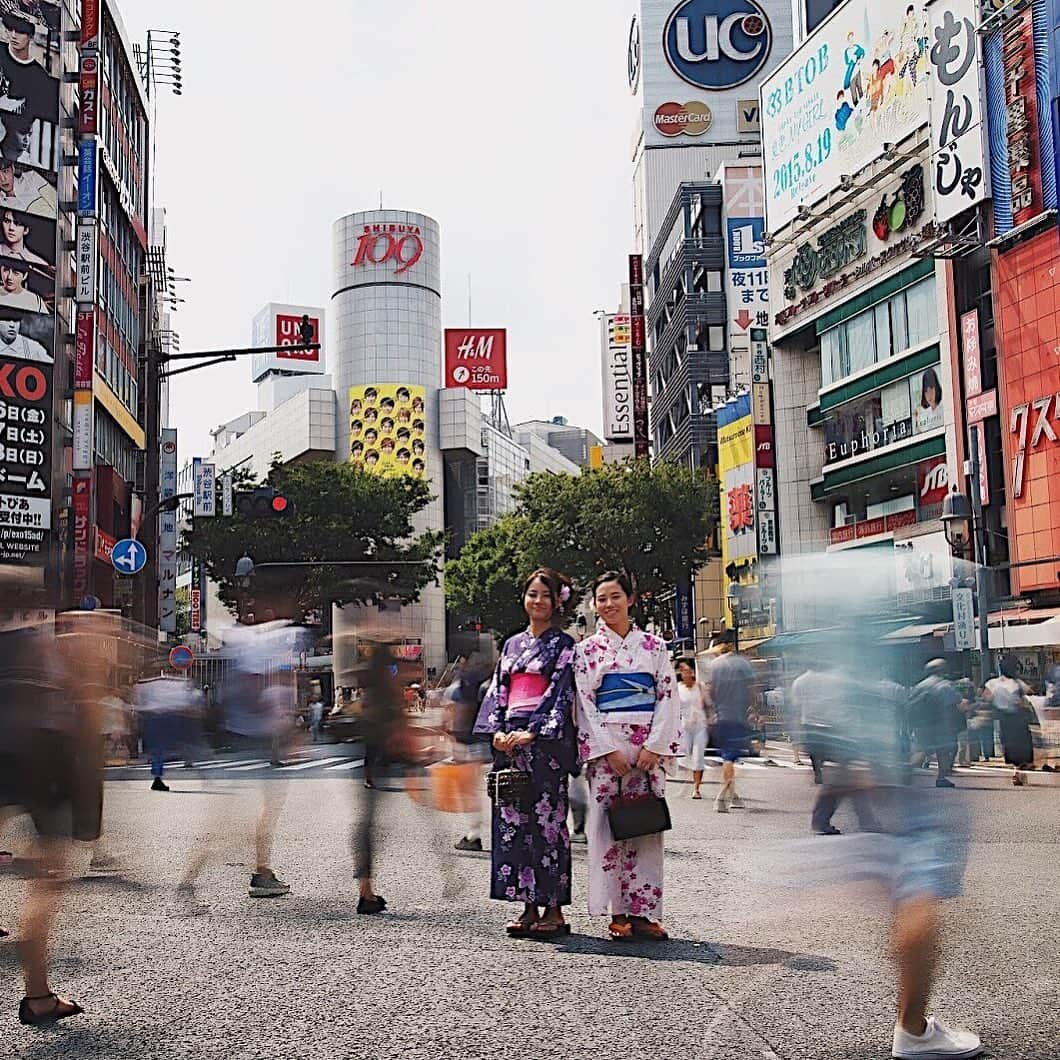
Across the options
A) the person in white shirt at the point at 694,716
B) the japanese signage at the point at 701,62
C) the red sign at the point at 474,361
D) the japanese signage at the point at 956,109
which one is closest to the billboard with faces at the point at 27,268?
the japanese signage at the point at 956,109

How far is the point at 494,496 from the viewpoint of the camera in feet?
384

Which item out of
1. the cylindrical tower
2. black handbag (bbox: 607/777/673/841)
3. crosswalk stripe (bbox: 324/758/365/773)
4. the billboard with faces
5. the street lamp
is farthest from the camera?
the cylindrical tower

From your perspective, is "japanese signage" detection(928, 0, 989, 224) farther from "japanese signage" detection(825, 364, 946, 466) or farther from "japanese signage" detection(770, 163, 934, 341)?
"japanese signage" detection(825, 364, 946, 466)

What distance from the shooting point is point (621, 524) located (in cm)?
4766

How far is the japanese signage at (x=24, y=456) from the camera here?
36.2 m

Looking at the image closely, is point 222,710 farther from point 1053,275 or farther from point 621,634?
point 1053,275

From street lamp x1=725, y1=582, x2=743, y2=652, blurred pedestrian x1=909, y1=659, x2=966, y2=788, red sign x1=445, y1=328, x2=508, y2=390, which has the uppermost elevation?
red sign x1=445, y1=328, x2=508, y2=390

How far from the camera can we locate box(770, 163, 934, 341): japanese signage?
42406 mm

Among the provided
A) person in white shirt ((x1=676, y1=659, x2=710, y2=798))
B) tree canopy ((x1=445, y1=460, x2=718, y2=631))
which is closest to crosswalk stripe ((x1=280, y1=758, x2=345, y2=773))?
person in white shirt ((x1=676, y1=659, x2=710, y2=798))

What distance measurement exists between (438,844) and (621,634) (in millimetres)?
2963

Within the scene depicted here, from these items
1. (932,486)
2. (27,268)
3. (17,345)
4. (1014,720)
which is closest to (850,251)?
(932,486)

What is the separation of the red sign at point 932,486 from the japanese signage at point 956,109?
277 inches

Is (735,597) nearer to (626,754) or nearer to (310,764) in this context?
(626,754)

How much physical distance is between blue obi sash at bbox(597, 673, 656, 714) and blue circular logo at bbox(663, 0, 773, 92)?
82.9 metres
